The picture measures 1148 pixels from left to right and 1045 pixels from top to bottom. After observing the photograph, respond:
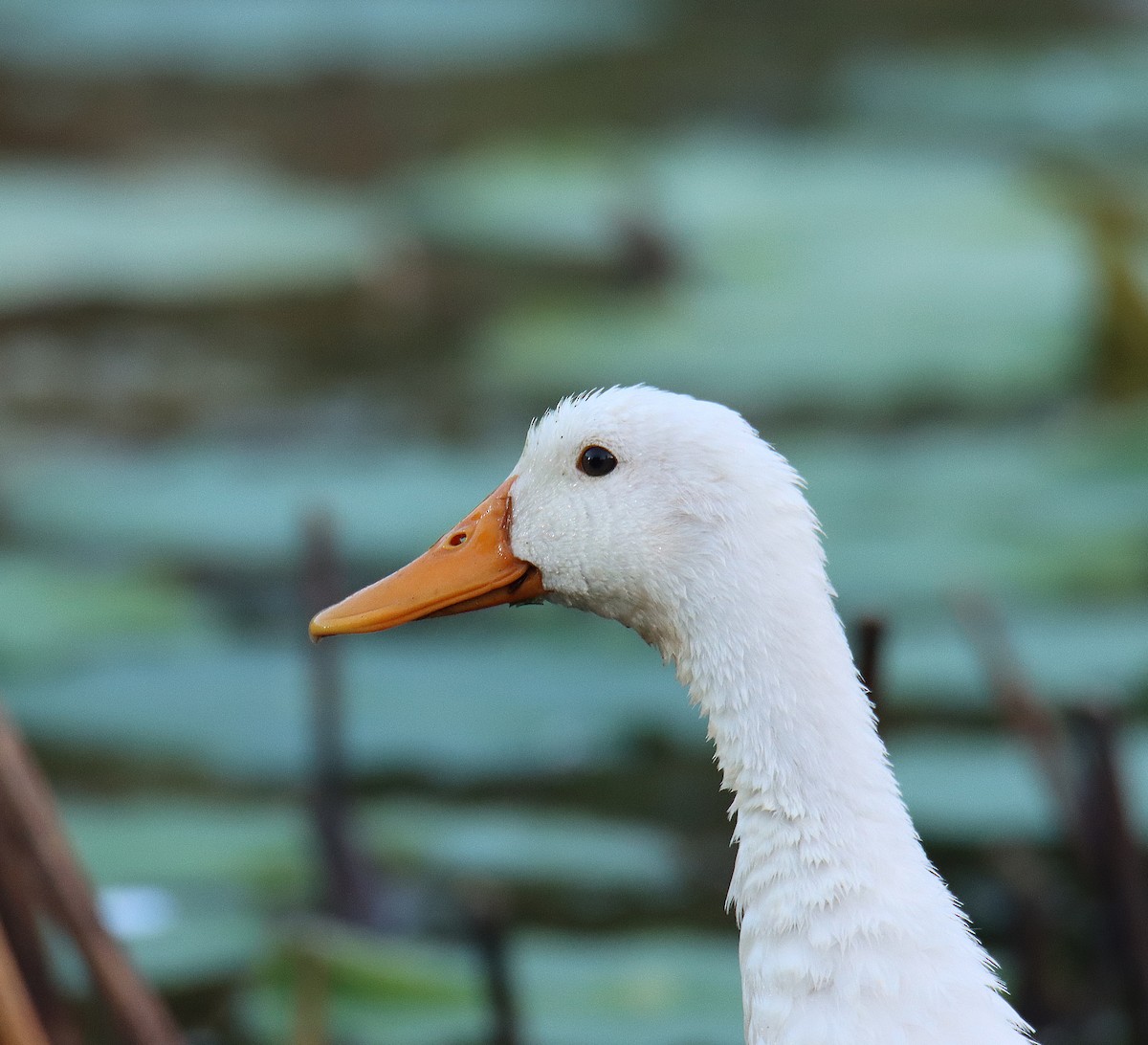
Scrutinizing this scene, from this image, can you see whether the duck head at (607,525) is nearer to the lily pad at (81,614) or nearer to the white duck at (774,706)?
the white duck at (774,706)

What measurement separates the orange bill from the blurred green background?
2.89 feet

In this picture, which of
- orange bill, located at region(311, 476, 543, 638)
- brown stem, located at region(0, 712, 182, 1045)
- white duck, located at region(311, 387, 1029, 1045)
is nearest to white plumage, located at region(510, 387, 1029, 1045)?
white duck, located at region(311, 387, 1029, 1045)

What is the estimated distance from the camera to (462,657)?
4.89 meters

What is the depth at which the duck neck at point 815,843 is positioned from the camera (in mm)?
2125

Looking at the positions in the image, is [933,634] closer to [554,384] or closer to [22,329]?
[554,384]

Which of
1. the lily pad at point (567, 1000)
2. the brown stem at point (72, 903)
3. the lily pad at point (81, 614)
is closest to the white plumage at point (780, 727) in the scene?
the brown stem at point (72, 903)

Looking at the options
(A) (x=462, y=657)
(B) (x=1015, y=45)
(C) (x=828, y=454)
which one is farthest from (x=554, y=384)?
(B) (x=1015, y=45)

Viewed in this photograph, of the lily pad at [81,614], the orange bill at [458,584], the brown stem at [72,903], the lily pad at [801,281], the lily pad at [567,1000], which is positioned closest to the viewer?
the orange bill at [458,584]

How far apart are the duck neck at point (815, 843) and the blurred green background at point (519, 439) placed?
42.4 inches

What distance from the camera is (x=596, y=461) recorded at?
2.37 meters

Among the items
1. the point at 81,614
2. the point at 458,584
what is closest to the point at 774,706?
the point at 458,584

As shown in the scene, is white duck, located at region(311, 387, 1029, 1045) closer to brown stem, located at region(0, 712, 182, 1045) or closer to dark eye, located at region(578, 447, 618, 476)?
dark eye, located at region(578, 447, 618, 476)

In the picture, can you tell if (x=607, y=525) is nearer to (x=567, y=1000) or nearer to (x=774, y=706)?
(x=774, y=706)

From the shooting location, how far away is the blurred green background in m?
3.99
